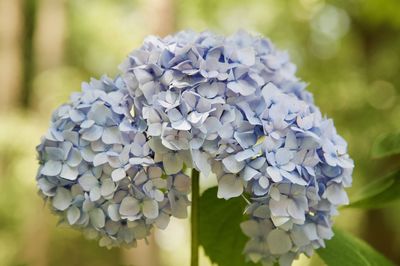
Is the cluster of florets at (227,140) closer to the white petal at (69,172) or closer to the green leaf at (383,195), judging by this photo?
the white petal at (69,172)

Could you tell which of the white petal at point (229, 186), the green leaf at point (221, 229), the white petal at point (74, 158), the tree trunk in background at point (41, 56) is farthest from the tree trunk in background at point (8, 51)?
the white petal at point (229, 186)

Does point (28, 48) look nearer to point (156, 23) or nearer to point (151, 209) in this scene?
point (156, 23)

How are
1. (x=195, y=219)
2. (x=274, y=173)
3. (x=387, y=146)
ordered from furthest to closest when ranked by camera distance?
(x=387, y=146)
(x=195, y=219)
(x=274, y=173)

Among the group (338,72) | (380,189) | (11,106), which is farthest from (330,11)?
(380,189)

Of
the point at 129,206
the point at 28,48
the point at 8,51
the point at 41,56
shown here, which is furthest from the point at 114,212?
the point at 28,48

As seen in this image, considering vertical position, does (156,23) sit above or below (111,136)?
above

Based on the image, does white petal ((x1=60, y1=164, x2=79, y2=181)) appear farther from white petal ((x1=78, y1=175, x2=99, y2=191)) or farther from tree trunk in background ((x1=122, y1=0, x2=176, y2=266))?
tree trunk in background ((x1=122, y1=0, x2=176, y2=266))

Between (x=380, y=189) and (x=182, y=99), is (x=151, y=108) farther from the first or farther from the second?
(x=380, y=189)
